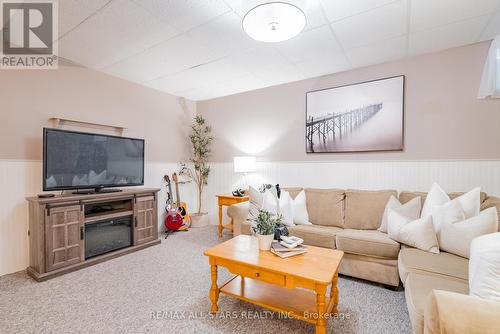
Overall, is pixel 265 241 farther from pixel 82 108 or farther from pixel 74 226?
pixel 82 108

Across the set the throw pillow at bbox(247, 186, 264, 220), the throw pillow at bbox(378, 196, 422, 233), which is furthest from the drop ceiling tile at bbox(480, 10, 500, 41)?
the throw pillow at bbox(247, 186, 264, 220)

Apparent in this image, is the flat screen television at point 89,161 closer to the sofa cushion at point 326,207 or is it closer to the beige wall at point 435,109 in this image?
the beige wall at point 435,109

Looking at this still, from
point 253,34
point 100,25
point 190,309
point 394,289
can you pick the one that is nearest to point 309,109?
point 253,34

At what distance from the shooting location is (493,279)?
0.99m

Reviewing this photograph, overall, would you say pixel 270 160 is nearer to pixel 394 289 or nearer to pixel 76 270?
pixel 394 289

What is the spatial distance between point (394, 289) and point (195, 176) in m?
Result: 3.55

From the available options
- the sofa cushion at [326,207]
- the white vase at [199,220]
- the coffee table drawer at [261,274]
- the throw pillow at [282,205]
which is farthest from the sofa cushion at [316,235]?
the white vase at [199,220]

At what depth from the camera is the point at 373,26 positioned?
85.0 inches

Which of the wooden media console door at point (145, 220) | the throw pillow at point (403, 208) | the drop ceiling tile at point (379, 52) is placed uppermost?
the drop ceiling tile at point (379, 52)

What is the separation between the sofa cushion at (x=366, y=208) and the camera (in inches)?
104

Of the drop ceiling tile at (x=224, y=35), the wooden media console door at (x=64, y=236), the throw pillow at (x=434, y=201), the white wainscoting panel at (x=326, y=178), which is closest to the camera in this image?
the drop ceiling tile at (x=224, y=35)

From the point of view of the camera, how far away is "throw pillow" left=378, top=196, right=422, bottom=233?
230 cm

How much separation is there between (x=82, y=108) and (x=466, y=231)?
426 cm

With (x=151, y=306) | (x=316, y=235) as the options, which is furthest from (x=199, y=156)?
(x=151, y=306)
